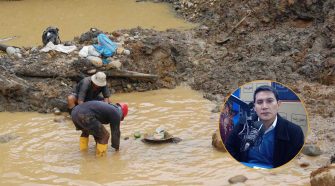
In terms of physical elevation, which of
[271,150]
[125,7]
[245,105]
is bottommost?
[271,150]

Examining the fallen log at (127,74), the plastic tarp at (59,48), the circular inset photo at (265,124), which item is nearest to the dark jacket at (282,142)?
the circular inset photo at (265,124)

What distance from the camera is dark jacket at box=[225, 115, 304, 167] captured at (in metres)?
4.34

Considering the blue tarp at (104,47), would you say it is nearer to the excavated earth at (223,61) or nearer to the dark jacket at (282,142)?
the excavated earth at (223,61)

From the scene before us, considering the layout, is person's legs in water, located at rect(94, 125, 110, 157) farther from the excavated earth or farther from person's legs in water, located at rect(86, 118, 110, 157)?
the excavated earth

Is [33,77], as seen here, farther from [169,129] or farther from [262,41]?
[262,41]

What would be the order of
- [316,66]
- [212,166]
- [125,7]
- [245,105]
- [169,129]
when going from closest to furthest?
[245,105] → [212,166] → [169,129] → [316,66] → [125,7]

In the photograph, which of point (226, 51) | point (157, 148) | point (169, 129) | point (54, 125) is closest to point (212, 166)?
point (157, 148)

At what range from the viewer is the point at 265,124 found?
14.2ft

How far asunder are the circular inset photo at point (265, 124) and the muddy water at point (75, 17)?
1004 cm

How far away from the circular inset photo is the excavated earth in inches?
118

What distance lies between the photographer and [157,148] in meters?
7.23

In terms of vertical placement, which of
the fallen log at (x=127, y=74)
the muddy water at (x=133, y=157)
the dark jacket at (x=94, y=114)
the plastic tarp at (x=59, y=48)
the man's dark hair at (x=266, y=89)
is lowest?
the muddy water at (x=133, y=157)

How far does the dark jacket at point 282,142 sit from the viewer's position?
4.34 meters

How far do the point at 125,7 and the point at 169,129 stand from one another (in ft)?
34.1
